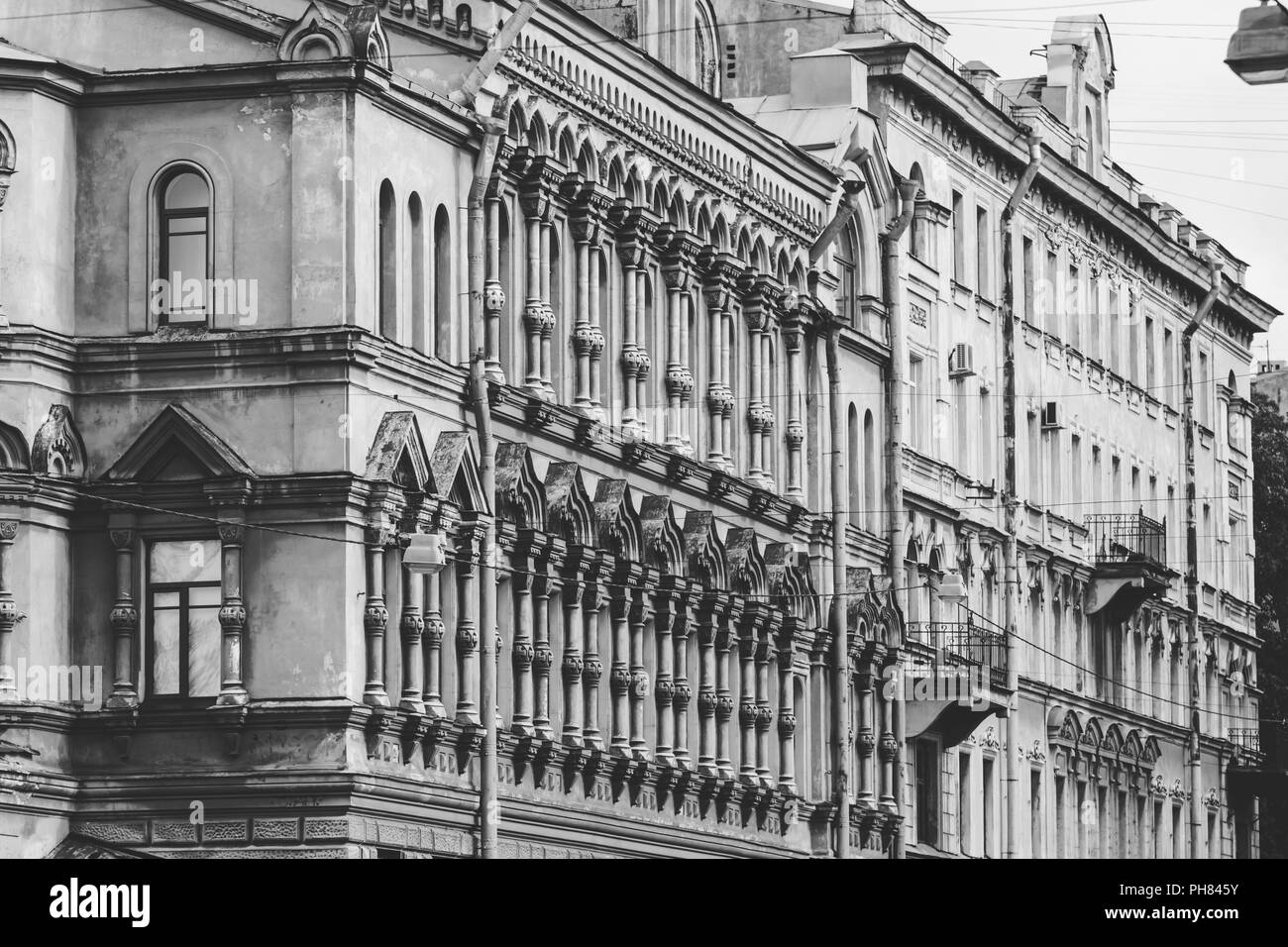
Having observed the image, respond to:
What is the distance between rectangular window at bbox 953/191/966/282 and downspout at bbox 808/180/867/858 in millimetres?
10212

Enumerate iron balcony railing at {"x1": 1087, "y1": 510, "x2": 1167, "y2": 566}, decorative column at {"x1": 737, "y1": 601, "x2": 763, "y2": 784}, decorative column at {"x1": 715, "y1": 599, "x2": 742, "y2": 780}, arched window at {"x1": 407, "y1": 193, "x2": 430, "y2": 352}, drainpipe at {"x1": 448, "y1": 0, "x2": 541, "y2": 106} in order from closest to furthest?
1. arched window at {"x1": 407, "y1": 193, "x2": 430, "y2": 352}
2. drainpipe at {"x1": 448, "y1": 0, "x2": 541, "y2": 106}
3. decorative column at {"x1": 715, "y1": 599, "x2": 742, "y2": 780}
4. decorative column at {"x1": 737, "y1": 601, "x2": 763, "y2": 784}
5. iron balcony railing at {"x1": 1087, "y1": 510, "x2": 1167, "y2": 566}

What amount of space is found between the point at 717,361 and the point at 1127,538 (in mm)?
27457

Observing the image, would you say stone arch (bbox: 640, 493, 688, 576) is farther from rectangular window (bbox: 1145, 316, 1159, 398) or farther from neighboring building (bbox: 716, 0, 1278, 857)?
rectangular window (bbox: 1145, 316, 1159, 398)

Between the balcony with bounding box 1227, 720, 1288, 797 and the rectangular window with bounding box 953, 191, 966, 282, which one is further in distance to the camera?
the balcony with bounding box 1227, 720, 1288, 797

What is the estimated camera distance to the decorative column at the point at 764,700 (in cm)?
5175

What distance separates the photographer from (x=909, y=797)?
5997 cm

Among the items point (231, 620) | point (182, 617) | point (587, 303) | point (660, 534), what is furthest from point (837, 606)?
point (231, 620)

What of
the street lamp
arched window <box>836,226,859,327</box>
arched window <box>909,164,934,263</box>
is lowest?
the street lamp

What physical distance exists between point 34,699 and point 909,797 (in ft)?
82.5

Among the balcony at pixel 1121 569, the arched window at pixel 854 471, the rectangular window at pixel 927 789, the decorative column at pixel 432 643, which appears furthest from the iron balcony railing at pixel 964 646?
the decorative column at pixel 432 643

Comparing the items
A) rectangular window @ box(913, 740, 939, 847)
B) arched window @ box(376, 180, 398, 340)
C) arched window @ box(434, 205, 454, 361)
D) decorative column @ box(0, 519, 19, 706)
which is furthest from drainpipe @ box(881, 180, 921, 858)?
decorative column @ box(0, 519, 19, 706)

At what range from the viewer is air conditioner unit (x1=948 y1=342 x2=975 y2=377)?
213 feet

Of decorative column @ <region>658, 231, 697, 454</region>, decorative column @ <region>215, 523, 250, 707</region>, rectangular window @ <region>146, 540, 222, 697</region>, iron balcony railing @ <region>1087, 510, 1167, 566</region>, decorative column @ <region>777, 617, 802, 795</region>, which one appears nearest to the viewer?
decorative column @ <region>215, 523, 250, 707</region>
